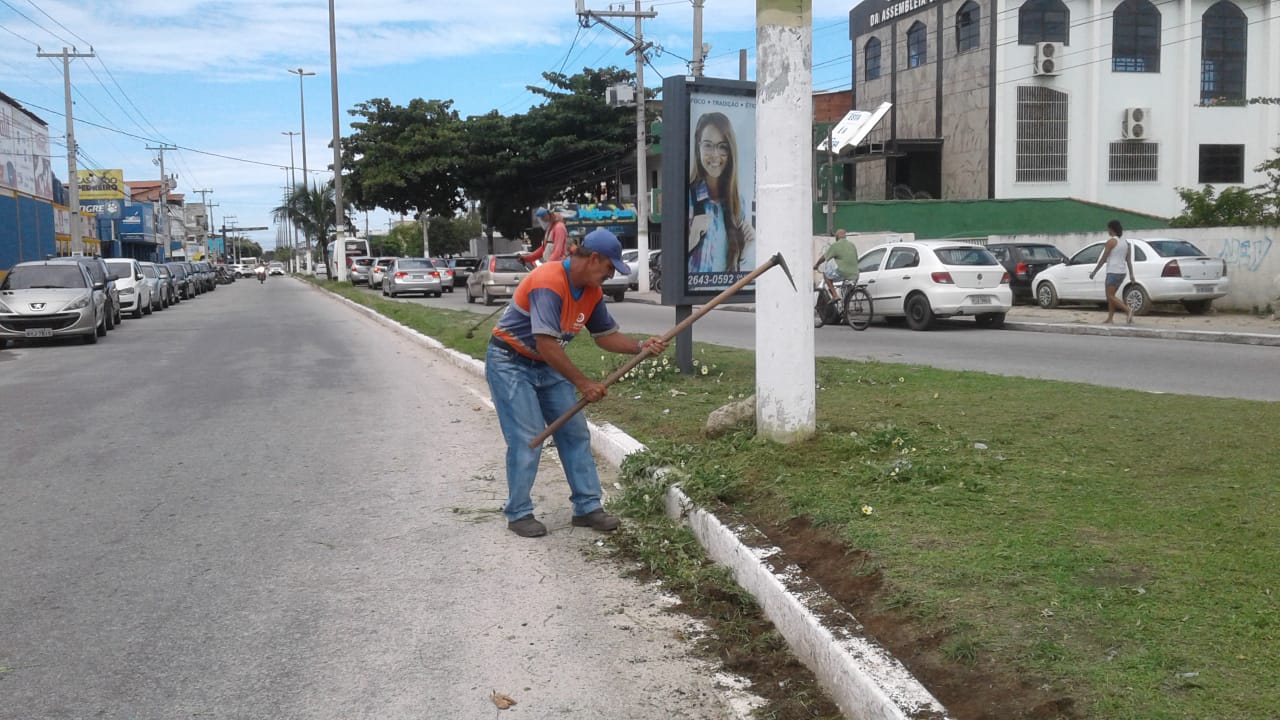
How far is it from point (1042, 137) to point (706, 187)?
2858 centimetres

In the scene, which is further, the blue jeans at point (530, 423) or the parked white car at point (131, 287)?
the parked white car at point (131, 287)

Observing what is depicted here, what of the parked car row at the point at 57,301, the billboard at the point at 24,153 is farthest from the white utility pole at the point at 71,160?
the parked car row at the point at 57,301

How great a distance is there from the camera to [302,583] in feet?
16.3

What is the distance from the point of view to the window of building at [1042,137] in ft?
114

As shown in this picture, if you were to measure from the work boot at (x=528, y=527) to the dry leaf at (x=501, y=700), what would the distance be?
6.39ft

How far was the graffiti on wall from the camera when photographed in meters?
18.3

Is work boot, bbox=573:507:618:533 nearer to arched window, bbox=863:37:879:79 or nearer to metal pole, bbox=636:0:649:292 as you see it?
metal pole, bbox=636:0:649:292

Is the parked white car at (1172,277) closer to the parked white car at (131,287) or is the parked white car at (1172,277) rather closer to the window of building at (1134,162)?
the window of building at (1134,162)

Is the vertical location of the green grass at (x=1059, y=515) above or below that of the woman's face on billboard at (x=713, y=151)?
below

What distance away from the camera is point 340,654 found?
13.5ft

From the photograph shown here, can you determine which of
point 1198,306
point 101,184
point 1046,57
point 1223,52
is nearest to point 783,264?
point 1198,306

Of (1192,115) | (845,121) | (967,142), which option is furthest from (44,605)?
(1192,115)

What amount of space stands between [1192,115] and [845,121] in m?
13.2

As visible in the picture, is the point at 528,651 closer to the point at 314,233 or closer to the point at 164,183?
the point at 314,233
